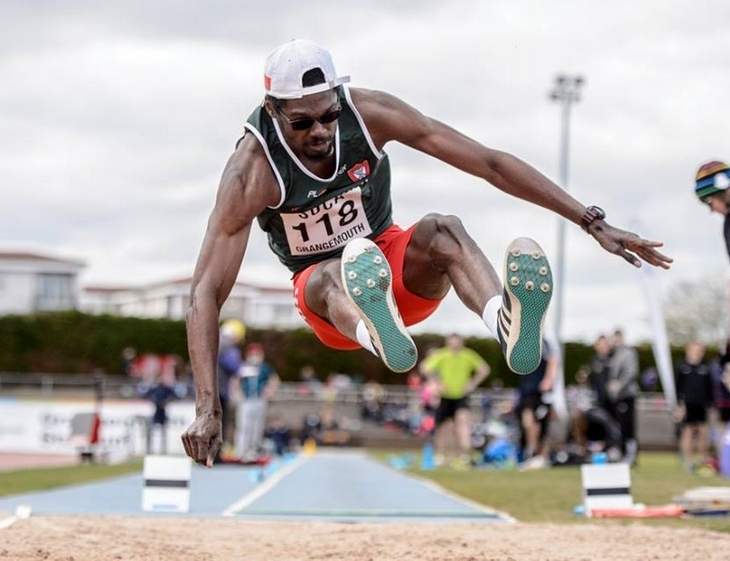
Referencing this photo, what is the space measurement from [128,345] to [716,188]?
3775 centimetres

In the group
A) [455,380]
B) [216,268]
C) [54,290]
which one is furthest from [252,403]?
[54,290]

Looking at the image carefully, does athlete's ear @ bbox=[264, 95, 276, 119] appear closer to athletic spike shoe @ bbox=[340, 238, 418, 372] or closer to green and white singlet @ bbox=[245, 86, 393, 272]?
green and white singlet @ bbox=[245, 86, 393, 272]

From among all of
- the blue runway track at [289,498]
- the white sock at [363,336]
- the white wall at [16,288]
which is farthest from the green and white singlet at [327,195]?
the white wall at [16,288]

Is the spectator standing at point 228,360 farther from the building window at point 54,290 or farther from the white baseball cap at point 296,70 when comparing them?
the building window at point 54,290

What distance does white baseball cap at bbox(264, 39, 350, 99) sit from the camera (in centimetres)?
521

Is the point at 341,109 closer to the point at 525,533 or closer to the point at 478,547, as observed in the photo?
the point at 478,547

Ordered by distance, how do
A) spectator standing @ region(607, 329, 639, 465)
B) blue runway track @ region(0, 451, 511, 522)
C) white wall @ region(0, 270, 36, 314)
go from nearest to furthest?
blue runway track @ region(0, 451, 511, 522), spectator standing @ region(607, 329, 639, 465), white wall @ region(0, 270, 36, 314)

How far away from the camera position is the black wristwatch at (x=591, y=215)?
17.9 ft

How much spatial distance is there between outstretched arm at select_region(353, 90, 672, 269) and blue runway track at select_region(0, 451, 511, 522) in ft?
10.8

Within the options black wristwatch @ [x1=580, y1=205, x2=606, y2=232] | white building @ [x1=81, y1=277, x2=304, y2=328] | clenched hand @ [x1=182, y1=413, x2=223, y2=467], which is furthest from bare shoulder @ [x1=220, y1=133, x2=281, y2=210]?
white building @ [x1=81, y1=277, x2=304, y2=328]

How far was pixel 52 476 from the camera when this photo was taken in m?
13.7

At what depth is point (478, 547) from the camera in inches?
243

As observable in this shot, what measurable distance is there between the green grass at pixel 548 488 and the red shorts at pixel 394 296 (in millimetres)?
2574

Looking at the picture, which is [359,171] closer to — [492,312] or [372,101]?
[372,101]
